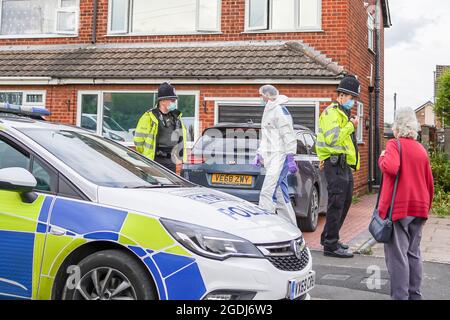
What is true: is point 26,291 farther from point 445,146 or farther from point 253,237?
point 445,146

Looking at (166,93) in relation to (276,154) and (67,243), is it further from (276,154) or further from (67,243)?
→ (67,243)

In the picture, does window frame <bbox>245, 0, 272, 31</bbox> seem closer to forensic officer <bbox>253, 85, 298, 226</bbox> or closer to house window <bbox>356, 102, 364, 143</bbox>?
house window <bbox>356, 102, 364, 143</bbox>

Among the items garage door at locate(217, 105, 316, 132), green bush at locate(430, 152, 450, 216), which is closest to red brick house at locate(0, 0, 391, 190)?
garage door at locate(217, 105, 316, 132)

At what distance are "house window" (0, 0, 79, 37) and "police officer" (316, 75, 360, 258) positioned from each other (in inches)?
387

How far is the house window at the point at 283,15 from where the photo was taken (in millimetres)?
12570

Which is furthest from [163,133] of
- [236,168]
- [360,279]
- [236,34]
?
[236,34]

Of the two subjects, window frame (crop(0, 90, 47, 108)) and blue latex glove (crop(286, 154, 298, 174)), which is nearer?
blue latex glove (crop(286, 154, 298, 174))

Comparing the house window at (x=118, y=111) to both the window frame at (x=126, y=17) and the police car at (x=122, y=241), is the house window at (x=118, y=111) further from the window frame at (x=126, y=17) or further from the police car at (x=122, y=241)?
the police car at (x=122, y=241)

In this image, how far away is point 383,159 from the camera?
448cm

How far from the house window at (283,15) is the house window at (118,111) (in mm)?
2521

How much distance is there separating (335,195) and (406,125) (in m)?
2.11

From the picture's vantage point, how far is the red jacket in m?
4.36

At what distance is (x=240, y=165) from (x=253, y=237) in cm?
381

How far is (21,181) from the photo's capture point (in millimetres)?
3508
